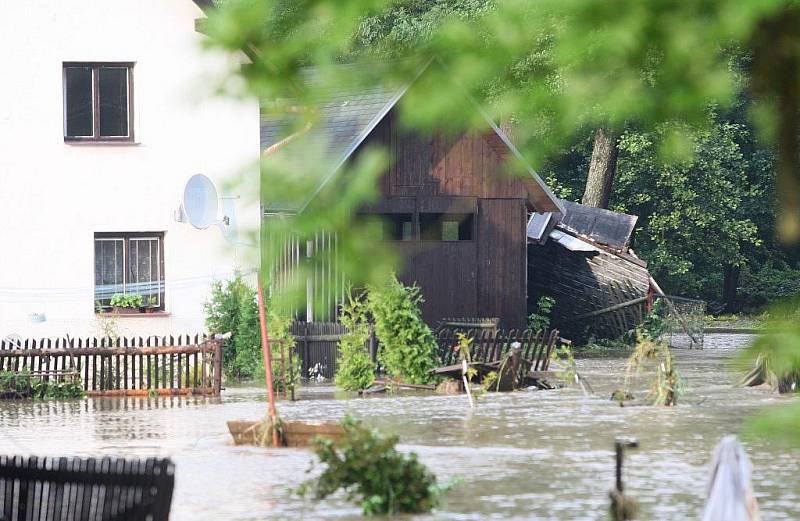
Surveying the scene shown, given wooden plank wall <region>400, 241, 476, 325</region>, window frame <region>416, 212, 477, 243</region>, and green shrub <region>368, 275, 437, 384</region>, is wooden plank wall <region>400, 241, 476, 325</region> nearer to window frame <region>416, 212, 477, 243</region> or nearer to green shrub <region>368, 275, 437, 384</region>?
window frame <region>416, 212, 477, 243</region>

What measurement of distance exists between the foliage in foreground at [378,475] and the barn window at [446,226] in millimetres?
18888

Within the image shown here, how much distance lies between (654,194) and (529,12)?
156 feet

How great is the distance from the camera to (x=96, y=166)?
2711 cm

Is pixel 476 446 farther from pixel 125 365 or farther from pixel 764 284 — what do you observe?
pixel 764 284

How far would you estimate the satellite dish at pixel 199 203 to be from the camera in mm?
26453

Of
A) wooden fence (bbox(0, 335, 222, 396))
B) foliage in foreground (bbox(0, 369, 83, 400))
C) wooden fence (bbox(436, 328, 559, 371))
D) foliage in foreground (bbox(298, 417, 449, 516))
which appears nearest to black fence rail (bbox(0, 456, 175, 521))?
foliage in foreground (bbox(298, 417, 449, 516))

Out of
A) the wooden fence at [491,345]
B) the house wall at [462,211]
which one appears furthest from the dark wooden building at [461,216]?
the wooden fence at [491,345]

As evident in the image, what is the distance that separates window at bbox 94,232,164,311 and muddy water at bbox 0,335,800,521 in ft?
11.1

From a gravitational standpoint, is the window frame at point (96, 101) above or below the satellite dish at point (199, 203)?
above

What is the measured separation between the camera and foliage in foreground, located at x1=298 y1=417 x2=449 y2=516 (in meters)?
12.1

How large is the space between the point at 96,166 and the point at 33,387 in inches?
194

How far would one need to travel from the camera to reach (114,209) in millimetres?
27203

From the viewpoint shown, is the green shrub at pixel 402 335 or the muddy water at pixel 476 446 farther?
the green shrub at pixel 402 335

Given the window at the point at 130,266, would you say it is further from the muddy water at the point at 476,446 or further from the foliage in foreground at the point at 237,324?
the muddy water at the point at 476,446
